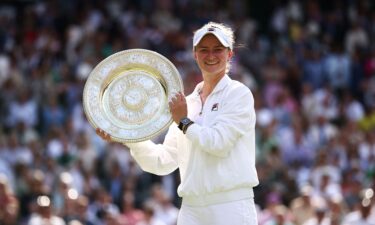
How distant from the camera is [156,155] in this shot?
29.2ft

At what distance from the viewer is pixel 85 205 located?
49.3 ft

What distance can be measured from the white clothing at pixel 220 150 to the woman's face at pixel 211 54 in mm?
124

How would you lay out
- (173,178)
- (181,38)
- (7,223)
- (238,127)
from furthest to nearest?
(181,38) → (173,178) → (7,223) → (238,127)

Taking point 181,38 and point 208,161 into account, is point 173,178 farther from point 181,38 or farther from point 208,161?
point 208,161

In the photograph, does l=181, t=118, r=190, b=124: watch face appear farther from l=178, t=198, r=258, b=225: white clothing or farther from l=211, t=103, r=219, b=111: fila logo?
l=178, t=198, r=258, b=225: white clothing

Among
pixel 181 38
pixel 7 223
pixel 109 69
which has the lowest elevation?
pixel 7 223

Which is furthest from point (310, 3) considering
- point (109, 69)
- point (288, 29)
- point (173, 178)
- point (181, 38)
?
point (109, 69)

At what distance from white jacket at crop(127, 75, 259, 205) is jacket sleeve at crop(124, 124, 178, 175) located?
0.23m

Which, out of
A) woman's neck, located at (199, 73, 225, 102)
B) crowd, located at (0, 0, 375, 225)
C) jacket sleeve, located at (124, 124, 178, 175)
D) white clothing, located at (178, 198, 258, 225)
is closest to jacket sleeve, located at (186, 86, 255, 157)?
woman's neck, located at (199, 73, 225, 102)

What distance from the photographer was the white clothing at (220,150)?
836 cm

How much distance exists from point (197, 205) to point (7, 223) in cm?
674

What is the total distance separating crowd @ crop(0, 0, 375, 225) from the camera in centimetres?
1608

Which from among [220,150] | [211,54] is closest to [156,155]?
[220,150]

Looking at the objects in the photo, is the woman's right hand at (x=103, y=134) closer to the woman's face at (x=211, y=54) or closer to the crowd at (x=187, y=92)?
the woman's face at (x=211, y=54)
